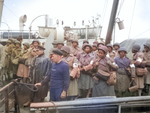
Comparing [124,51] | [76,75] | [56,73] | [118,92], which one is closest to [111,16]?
[124,51]

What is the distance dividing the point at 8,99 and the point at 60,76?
0.97 m

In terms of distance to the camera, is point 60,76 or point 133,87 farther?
point 133,87

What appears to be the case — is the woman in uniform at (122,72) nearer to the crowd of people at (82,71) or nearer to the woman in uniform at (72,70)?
the crowd of people at (82,71)

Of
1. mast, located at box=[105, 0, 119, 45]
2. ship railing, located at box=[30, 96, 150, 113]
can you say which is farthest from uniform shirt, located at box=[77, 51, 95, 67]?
mast, located at box=[105, 0, 119, 45]

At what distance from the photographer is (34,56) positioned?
4.20 metres

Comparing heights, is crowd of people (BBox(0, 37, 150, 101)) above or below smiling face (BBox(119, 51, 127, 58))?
below

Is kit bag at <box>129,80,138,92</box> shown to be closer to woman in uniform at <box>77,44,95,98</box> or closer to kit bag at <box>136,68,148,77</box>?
kit bag at <box>136,68,148,77</box>

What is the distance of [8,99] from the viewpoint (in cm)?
254

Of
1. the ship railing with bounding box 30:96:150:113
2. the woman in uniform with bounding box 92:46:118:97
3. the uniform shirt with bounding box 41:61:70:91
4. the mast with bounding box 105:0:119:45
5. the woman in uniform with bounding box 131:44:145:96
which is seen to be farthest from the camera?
the mast with bounding box 105:0:119:45

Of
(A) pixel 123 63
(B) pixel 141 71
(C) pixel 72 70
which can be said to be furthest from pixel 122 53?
(C) pixel 72 70

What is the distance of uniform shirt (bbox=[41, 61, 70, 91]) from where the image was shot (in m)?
2.93

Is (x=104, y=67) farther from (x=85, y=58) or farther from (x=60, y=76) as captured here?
(x=60, y=76)

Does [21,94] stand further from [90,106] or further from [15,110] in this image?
[90,106]

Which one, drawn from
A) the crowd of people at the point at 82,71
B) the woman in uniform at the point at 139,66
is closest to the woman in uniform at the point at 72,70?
the crowd of people at the point at 82,71
